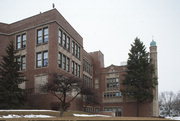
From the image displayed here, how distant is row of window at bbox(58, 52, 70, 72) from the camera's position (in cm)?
3484

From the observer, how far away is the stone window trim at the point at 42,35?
34.5 m

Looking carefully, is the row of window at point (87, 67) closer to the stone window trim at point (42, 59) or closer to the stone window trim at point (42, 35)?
the stone window trim at point (42, 59)

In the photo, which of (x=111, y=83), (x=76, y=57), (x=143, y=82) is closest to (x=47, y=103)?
(x=76, y=57)

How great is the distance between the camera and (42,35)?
3478 centimetres

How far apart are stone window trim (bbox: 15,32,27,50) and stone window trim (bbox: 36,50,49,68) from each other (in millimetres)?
3558

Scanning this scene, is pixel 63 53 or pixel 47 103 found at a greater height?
pixel 63 53

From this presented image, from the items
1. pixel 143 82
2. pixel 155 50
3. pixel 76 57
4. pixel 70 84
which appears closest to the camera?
pixel 70 84

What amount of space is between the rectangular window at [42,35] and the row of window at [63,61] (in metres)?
2.92

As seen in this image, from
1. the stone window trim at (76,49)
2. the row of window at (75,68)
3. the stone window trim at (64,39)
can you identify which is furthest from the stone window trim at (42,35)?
the row of window at (75,68)

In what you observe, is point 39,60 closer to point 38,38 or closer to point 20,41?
point 38,38

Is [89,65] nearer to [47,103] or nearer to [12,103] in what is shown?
[47,103]

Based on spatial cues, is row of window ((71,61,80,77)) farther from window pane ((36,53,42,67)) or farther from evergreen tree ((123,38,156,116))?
evergreen tree ((123,38,156,116))

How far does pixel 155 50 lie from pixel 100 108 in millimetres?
17704

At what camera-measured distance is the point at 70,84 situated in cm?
2578
